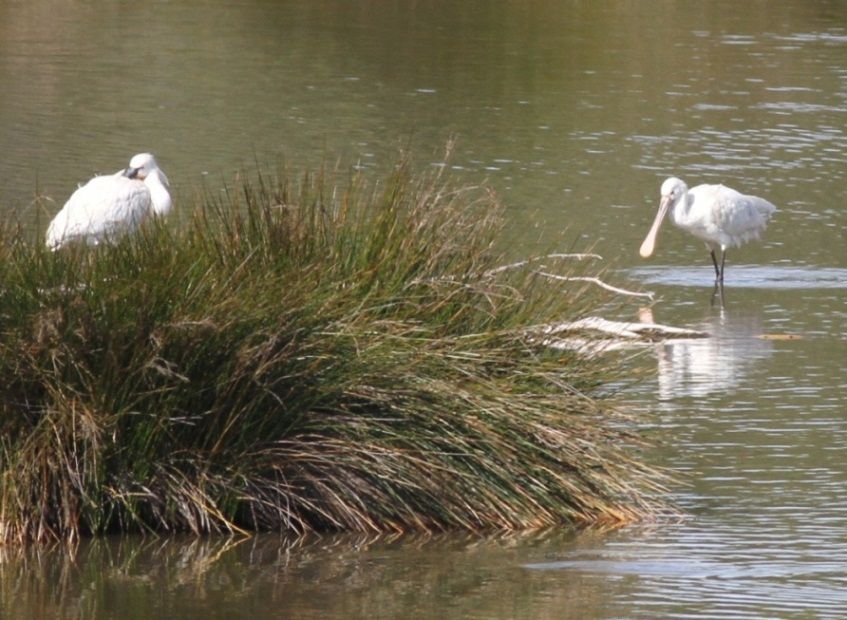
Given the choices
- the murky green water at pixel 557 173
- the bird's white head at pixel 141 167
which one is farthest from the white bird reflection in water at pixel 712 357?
the bird's white head at pixel 141 167

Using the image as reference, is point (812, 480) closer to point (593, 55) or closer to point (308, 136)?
point (308, 136)

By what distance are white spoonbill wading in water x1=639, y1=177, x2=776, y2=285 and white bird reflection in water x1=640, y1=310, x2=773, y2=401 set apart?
2116 mm

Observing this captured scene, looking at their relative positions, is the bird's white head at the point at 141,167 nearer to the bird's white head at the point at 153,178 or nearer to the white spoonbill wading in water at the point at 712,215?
the bird's white head at the point at 153,178

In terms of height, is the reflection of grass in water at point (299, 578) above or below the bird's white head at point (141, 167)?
below

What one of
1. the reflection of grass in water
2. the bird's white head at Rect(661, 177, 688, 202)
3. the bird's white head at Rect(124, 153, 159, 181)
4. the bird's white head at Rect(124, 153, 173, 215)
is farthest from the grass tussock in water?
the bird's white head at Rect(661, 177, 688, 202)

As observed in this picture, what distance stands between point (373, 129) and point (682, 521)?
14.5 meters

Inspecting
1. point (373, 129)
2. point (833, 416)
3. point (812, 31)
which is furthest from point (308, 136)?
point (812, 31)

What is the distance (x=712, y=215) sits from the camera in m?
15.4

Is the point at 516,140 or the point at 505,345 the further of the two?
the point at 516,140

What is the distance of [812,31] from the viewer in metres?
35.2

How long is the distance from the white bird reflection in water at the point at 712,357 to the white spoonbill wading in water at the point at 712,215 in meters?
2.12

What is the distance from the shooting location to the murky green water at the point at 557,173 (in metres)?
6.81

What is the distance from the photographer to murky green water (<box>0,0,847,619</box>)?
22.4ft

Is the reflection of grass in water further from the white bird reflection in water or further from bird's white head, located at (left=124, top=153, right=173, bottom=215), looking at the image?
bird's white head, located at (left=124, top=153, right=173, bottom=215)
